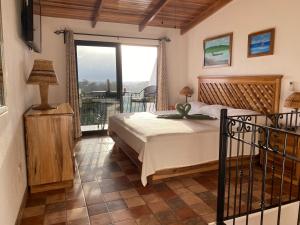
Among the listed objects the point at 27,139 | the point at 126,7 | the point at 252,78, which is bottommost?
the point at 27,139

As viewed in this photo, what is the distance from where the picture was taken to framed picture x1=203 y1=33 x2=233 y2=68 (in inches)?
171

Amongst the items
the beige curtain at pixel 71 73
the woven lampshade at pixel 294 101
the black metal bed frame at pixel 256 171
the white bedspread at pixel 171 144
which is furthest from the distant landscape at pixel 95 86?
the woven lampshade at pixel 294 101

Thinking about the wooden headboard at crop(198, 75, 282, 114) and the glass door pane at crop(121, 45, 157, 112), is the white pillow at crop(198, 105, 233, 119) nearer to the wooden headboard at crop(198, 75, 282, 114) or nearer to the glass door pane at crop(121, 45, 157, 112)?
the wooden headboard at crop(198, 75, 282, 114)

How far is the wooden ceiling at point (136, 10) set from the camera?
423 centimetres

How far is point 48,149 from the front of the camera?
8.21ft

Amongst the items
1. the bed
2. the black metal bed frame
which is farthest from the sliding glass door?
the black metal bed frame

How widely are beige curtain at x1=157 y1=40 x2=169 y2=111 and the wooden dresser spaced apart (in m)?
3.09

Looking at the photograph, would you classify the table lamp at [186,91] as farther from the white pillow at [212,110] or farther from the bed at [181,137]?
the bed at [181,137]

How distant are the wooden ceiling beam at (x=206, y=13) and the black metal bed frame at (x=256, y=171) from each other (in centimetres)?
233

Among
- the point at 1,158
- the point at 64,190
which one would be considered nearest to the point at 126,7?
the point at 64,190

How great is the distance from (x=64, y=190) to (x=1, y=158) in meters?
1.24

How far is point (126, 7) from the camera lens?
445cm

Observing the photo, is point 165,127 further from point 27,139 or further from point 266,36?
point 266,36

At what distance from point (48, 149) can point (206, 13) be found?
13.1 ft
